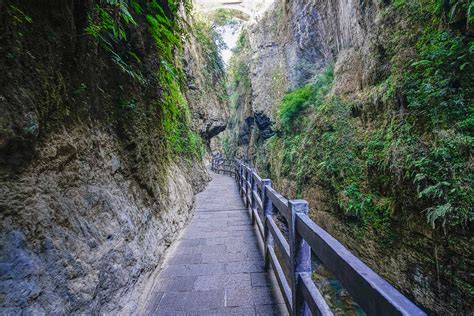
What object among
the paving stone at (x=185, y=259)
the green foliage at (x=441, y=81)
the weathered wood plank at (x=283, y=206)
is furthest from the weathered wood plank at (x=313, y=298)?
the green foliage at (x=441, y=81)

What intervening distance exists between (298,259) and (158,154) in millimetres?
3196

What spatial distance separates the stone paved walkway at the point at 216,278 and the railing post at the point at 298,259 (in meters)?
0.70

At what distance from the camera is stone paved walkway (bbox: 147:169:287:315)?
255 cm

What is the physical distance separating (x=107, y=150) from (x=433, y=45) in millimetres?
5874

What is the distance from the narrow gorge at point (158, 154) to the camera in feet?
5.39

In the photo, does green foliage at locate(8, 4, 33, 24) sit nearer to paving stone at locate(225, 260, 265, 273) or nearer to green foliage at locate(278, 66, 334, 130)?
paving stone at locate(225, 260, 265, 273)

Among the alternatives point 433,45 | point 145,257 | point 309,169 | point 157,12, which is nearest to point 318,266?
point 309,169

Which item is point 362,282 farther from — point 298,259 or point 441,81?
point 441,81

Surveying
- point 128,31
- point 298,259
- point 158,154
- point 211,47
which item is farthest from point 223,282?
point 211,47

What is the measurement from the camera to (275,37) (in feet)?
51.3

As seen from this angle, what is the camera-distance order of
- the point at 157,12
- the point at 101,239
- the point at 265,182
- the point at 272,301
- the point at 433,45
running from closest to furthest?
the point at 101,239, the point at 272,301, the point at 265,182, the point at 157,12, the point at 433,45

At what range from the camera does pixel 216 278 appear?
3.13 m

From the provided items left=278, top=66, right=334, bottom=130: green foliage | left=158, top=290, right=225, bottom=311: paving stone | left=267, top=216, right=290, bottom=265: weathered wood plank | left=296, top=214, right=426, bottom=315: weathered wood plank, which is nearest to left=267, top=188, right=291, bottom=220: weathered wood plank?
left=267, top=216, right=290, bottom=265: weathered wood plank

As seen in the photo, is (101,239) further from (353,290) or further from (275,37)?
(275,37)
